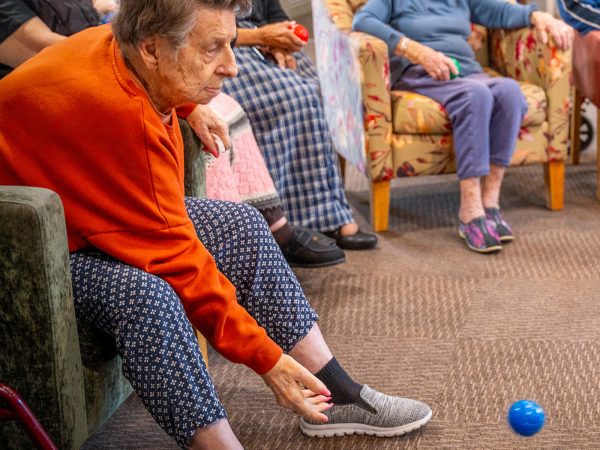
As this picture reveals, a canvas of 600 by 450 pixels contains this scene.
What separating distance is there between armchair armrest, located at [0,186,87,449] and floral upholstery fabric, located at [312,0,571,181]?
63.2 inches

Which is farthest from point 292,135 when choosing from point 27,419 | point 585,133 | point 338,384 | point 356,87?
point 585,133

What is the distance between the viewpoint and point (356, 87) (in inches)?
109

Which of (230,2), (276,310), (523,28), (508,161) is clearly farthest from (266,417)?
(523,28)

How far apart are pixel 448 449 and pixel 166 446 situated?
52 centimetres

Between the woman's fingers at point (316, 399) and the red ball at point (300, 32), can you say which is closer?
the woman's fingers at point (316, 399)

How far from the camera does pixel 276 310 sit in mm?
1543

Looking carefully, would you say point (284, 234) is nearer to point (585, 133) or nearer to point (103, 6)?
point (103, 6)

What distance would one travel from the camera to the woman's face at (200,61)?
4.42 ft

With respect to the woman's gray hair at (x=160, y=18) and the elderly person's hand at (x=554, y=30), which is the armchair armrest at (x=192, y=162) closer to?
the woman's gray hair at (x=160, y=18)

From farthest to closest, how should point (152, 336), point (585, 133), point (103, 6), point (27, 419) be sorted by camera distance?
point (585, 133) → point (103, 6) → point (152, 336) → point (27, 419)

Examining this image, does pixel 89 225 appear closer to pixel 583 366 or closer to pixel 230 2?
pixel 230 2

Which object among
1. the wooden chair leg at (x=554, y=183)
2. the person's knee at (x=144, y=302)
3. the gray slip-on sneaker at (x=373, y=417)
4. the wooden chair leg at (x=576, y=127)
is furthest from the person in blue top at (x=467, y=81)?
the person's knee at (x=144, y=302)

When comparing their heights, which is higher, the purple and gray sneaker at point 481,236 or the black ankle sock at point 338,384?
the black ankle sock at point 338,384

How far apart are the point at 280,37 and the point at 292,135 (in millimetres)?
281
